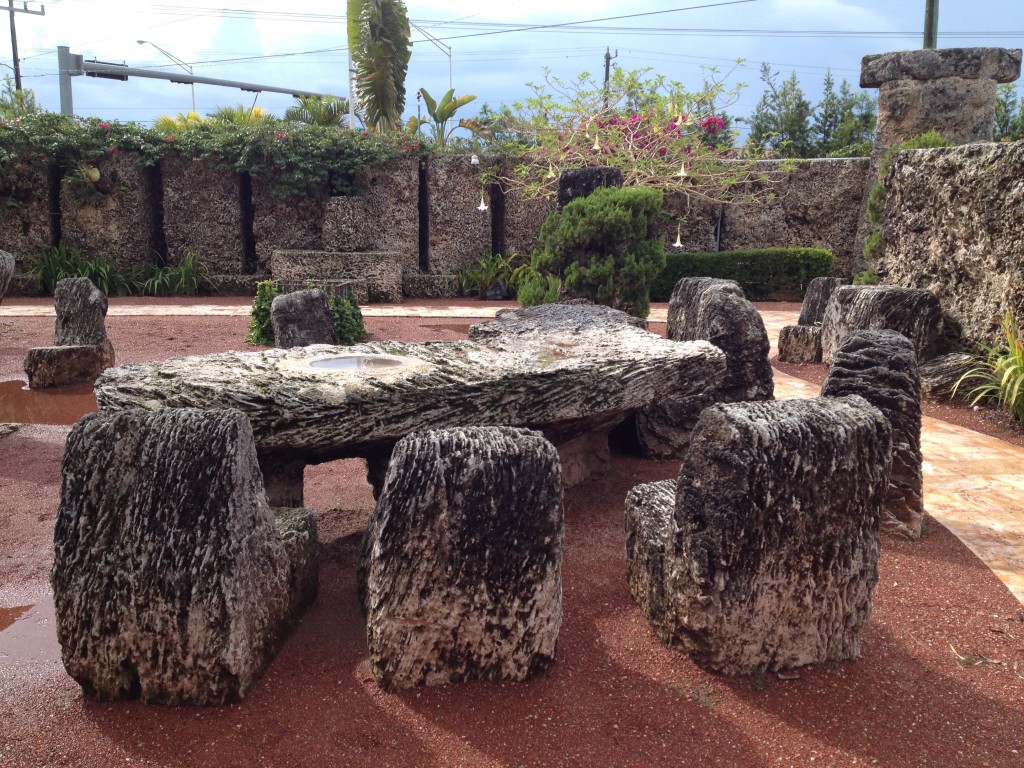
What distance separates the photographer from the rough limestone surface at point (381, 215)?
563 inches

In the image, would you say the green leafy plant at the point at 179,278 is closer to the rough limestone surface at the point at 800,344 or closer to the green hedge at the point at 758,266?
the green hedge at the point at 758,266

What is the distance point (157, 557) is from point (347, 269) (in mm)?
10793

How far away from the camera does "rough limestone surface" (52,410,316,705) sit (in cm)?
234

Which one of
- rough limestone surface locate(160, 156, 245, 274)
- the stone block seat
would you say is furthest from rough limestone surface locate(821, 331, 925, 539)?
rough limestone surface locate(160, 156, 245, 274)

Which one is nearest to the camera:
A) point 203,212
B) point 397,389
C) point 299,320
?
point 397,389

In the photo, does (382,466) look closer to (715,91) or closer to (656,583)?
(656,583)

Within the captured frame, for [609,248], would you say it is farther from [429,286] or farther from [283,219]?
[283,219]

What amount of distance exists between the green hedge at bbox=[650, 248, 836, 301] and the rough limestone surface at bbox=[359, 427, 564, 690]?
12.0 metres

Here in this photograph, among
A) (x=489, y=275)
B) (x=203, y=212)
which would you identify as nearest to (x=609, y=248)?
(x=489, y=275)

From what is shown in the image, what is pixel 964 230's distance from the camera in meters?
6.86

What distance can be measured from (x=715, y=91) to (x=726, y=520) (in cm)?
1226

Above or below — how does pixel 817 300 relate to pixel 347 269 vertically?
below

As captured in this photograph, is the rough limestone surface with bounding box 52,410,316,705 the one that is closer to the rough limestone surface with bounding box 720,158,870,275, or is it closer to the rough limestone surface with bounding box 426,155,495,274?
the rough limestone surface with bounding box 426,155,495,274

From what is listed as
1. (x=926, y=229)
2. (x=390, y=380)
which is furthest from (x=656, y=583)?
(x=926, y=229)
